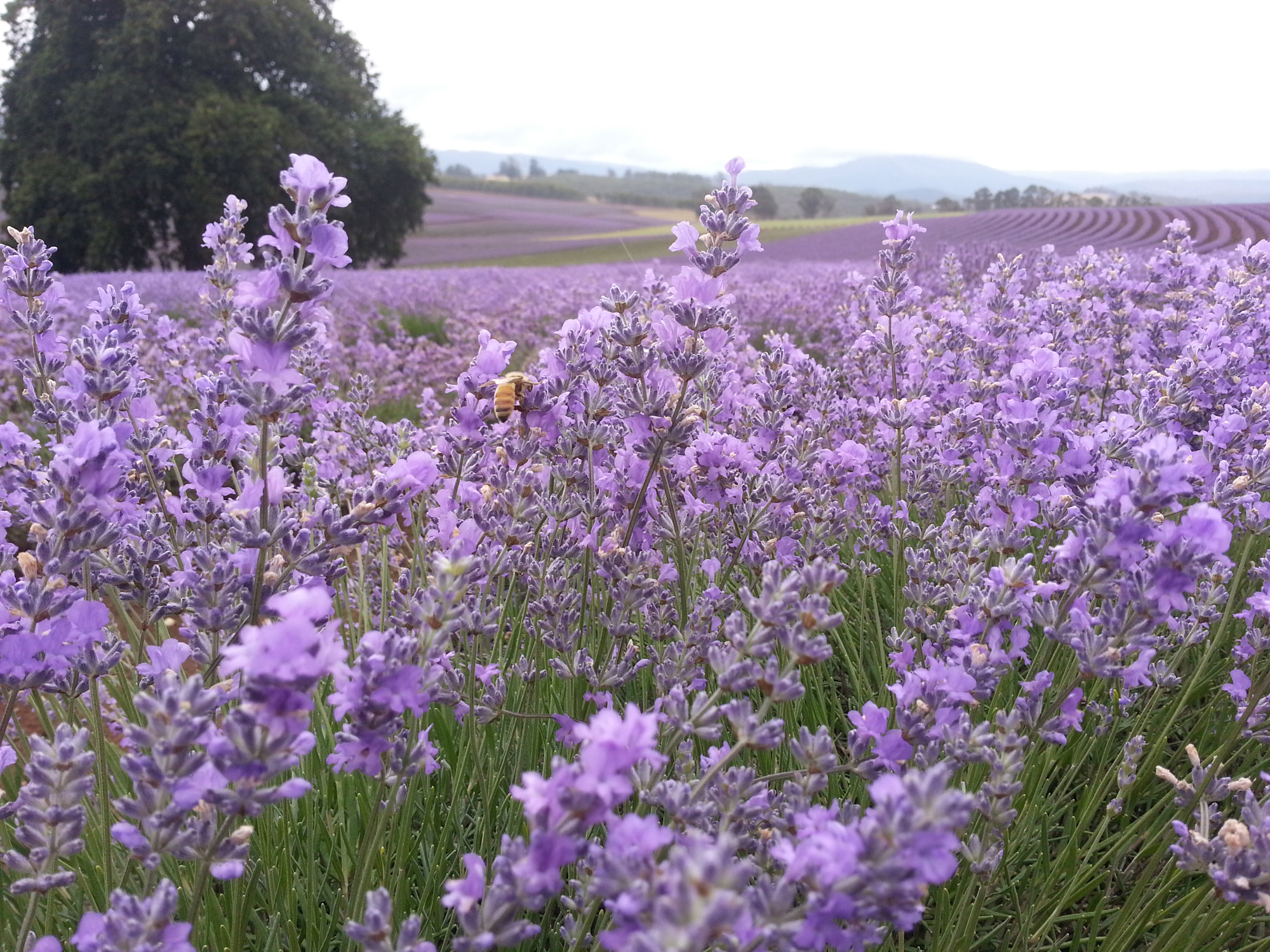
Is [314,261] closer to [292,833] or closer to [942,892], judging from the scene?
[292,833]

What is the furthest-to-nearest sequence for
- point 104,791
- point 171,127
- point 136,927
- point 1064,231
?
point 171,127 < point 1064,231 < point 104,791 < point 136,927

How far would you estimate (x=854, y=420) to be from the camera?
10.3 ft

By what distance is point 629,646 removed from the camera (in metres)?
1.88

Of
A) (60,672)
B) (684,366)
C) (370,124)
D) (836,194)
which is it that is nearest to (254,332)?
(60,672)

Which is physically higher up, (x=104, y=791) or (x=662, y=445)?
(x=662, y=445)

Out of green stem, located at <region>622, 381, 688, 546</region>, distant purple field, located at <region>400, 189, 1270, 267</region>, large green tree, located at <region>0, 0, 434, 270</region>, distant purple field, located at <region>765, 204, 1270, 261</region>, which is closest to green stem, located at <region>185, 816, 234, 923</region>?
green stem, located at <region>622, 381, 688, 546</region>

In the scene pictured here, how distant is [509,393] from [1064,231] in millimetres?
15000

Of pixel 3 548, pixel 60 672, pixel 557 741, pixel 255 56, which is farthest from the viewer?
pixel 255 56

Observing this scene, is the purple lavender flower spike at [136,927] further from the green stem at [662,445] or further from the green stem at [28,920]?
the green stem at [662,445]

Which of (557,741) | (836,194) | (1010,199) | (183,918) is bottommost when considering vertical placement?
(183,918)

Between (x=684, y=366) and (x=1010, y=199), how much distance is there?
26.8 metres

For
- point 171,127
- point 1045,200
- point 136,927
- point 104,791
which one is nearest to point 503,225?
point 171,127

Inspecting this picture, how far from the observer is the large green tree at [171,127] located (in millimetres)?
19531

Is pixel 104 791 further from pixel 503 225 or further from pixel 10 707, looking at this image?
pixel 503 225
